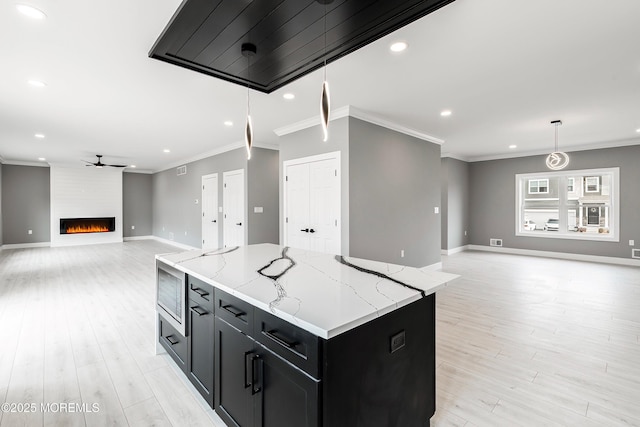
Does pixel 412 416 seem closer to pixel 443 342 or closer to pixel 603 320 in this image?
pixel 443 342

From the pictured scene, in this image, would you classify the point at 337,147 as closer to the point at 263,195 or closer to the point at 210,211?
the point at 263,195

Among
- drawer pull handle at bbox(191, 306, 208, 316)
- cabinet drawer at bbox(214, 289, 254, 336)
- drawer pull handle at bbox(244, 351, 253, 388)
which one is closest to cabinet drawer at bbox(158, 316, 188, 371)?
drawer pull handle at bbox(191, 306, 208, 316)

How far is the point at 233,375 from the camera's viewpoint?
1.61 metres

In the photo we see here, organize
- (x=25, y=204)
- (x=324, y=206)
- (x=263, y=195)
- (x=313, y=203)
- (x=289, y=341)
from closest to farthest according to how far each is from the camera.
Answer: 1. (x=289, y=341)
2. (x=324, y=206)
3. (x=313, y=203)
4. (x=263, y=195)
5. (x=25, y=204)

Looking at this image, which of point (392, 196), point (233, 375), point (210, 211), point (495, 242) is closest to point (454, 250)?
point (495, 242)

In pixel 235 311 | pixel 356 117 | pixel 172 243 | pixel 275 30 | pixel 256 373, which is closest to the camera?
pixel 256 373

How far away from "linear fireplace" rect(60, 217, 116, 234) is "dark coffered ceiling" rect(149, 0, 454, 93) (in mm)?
9995

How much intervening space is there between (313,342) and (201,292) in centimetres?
111

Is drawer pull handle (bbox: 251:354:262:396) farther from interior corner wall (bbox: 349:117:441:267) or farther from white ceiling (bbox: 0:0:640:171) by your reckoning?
interior corner wall (bbox: 349:117:441:267)

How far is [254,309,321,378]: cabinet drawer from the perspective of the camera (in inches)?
44.2

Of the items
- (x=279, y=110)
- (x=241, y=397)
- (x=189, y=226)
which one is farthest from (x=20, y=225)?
(x=241, y=397)

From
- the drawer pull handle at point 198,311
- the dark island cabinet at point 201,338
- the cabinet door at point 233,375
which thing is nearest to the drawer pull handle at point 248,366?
the cabinet door at point 233,375

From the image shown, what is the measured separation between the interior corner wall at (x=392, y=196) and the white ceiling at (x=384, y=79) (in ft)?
1.35

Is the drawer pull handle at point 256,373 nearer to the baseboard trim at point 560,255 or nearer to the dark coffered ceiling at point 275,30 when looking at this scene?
the dark coffered ceiling at point 275,30
